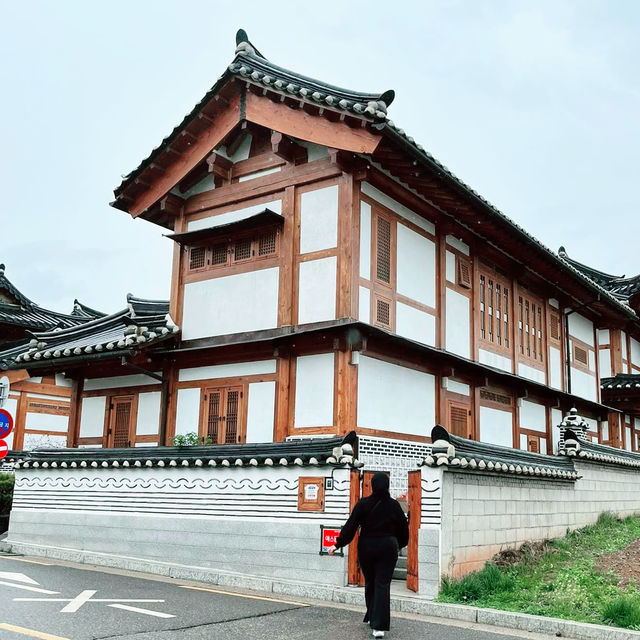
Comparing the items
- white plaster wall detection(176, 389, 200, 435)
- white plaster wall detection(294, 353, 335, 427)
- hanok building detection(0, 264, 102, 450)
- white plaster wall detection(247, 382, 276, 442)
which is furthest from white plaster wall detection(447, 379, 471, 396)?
hanok building detection(0, 264, 102, 450)

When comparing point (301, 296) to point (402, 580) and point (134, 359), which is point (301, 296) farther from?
point (402, 580)

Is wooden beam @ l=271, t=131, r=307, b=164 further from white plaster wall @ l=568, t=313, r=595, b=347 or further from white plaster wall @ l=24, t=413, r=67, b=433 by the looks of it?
white plaster wall @ l=24, t=413, r=67, b=433

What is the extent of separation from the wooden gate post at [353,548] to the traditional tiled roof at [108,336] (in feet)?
20.1

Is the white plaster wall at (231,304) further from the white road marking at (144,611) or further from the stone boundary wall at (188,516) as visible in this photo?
the white road marking at (144,611)

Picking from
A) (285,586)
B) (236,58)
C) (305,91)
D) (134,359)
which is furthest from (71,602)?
(236,58)

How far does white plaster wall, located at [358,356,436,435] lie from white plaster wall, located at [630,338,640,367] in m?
16.8

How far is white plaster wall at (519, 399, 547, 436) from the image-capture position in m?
20.7

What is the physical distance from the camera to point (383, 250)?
1548 centimetres

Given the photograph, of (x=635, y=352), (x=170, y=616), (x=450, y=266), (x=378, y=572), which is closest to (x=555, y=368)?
(x=450, y=266)

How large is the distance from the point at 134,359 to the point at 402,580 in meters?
8.21

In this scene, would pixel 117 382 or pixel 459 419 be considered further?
pixel 117 382

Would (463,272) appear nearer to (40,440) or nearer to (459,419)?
(459,419)

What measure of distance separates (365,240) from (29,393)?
19926 millimetres

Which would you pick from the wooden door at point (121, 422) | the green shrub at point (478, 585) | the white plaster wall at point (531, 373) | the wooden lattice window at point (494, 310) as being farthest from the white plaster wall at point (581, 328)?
the green shrub at point (478, 585)
